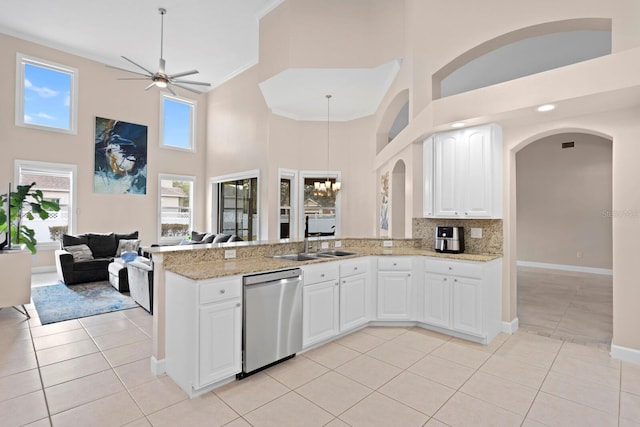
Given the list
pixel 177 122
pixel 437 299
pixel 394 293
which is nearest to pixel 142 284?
pixel 394 293

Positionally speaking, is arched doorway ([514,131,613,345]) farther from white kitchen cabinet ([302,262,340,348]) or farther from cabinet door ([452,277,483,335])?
white kitchen cabinet ([302,262,340,348])

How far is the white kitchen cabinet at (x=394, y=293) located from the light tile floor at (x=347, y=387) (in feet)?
1.16

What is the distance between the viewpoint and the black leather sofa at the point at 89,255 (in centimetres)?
564

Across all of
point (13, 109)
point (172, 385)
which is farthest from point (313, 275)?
point (13, 109)

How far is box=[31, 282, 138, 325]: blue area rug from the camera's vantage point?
13.7 ft

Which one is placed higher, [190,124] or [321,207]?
[190,124]

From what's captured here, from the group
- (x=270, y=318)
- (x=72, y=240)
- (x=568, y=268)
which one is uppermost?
(x=72, y=240)

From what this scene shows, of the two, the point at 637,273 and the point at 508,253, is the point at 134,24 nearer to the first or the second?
the point at 508,253

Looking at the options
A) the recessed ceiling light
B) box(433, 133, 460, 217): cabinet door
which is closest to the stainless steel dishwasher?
box(433, 133, 460, 217): cabinet door

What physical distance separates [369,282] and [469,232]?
1.43 metres

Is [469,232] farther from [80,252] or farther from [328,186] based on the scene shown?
[80,252]

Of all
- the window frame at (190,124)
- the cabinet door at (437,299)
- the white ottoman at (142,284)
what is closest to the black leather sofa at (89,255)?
the white ottoman at (142,284)

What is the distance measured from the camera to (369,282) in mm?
3805

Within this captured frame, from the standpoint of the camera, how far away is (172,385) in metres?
2.55
